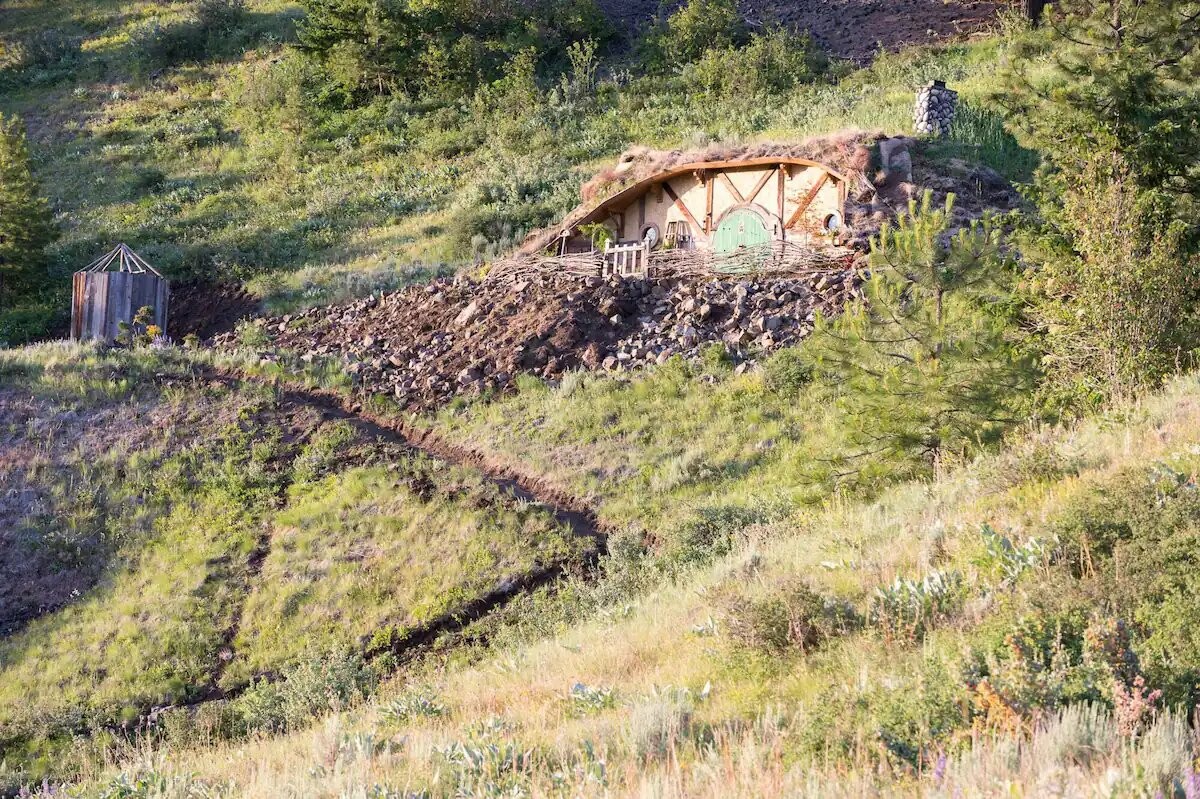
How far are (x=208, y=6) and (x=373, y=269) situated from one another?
31571mm

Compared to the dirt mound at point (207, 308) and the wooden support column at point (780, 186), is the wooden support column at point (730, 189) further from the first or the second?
the dirt mound at point (207, 308)

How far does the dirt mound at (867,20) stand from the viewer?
41.0 metres

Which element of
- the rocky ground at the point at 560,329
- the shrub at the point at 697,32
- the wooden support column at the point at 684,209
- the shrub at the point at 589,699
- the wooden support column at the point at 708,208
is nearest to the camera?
the shrub at the point at 589,699

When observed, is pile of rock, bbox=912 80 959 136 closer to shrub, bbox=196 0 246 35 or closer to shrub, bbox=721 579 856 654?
shrub, bbox=721 579 856 654

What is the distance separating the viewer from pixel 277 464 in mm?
19812

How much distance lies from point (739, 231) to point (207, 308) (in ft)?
51.4

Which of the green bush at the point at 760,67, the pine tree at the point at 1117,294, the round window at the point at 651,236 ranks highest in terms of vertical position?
the green bush at the point at 760,67

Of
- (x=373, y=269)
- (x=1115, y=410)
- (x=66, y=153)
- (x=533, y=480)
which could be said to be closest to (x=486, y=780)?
(x=1115, y=410)

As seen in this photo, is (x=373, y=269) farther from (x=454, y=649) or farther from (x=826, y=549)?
(x=826, y=549)

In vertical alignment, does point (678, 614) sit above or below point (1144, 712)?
below

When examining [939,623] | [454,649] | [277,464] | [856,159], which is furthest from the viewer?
[856,159]

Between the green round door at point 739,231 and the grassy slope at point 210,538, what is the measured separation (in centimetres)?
937

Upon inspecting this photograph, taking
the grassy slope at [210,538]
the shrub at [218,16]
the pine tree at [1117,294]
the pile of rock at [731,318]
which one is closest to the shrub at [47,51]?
the shrub at [218,16]

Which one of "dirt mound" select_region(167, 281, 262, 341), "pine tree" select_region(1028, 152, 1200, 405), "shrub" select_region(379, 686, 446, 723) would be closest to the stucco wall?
"pine tree" select_region(1028, 152, 1200, 405)
